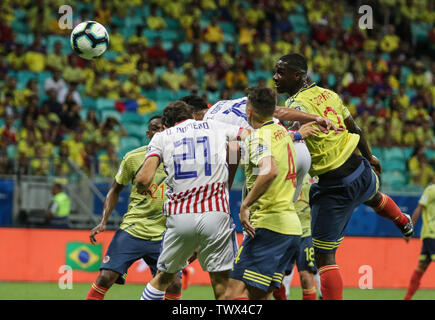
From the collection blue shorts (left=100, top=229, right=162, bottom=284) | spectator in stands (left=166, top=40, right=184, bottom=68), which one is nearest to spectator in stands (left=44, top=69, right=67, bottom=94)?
spectator in stands (left=166, top=40, right=184, bottom=68)

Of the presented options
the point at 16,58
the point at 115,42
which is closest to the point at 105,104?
the point at 115,42

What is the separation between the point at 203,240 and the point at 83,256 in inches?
289

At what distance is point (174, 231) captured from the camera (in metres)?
5.98

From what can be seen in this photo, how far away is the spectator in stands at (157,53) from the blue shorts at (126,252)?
10537 millimetres

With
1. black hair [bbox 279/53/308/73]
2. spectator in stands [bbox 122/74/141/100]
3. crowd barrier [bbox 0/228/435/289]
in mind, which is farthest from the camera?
spectator in stands [bbox 122/74/141/100]

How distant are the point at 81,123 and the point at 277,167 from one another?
391 inches

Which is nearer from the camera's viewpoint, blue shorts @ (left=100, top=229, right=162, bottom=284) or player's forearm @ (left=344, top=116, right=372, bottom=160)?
player's forearm @ (left=344, top=116, right=372, bottom=160)

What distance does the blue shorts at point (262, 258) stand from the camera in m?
5.66

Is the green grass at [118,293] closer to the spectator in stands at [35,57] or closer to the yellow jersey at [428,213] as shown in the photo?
the yellow jersey at [428,213]

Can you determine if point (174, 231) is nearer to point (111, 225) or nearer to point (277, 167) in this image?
point (277, 167)

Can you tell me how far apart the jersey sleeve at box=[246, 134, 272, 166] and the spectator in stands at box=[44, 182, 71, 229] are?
313 inches

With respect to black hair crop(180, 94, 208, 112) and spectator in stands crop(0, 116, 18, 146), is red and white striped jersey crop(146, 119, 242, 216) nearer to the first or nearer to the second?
black hair crop(180, 94, 208, 112)

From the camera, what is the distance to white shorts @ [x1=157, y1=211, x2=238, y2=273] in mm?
5910

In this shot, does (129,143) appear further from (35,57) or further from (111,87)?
(35,57)
